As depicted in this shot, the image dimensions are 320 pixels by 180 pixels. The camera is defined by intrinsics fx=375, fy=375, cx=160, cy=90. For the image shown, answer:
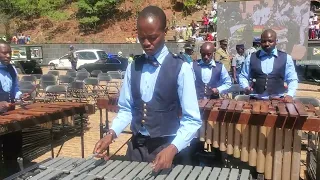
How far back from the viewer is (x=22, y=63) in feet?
61.2

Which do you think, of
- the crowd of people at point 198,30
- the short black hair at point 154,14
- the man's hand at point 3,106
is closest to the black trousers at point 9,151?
the man's hand at point 3,106

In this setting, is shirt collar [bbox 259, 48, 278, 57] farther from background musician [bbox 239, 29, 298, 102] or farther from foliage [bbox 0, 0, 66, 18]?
foliage [bbox 0, 0, 66, 18]

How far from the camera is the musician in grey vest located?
8.28ft

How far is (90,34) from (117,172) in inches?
1239

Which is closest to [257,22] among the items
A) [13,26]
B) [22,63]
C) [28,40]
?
[22,63]

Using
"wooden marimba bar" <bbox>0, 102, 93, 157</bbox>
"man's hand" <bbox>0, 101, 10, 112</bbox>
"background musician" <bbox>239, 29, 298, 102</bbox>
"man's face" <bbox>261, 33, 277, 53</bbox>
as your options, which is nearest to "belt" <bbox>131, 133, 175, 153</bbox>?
"wooden marimba bar" <bbox>0, 102, 93, 157</bbox>

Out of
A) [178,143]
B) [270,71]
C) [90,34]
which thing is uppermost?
[90,34]

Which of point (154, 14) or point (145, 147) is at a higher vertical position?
point (154, 14)

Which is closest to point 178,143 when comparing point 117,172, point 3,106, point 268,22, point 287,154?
point 117,172

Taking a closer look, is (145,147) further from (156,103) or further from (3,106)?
(3,106)

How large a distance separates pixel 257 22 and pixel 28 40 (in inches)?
830

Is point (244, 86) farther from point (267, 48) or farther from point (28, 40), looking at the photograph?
point (28, 40)

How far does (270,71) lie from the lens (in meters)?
5.11

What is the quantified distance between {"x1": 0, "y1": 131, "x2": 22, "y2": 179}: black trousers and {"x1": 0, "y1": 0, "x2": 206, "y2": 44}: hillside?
25.0m
